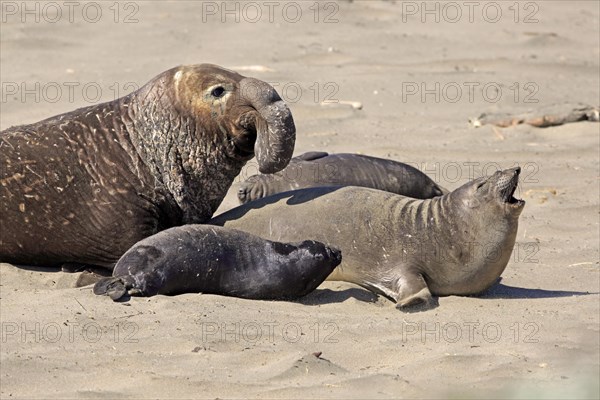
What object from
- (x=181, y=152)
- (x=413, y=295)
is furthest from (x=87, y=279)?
(x=413, y=295)

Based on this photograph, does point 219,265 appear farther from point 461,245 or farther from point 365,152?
point 365,152

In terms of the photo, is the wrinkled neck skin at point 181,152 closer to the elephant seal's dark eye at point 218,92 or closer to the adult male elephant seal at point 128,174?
the adult male elephant seal at point 128,174

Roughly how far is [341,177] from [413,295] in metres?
2.24

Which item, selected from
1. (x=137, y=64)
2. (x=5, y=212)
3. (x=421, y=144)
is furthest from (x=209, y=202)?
(x=137, y=64)

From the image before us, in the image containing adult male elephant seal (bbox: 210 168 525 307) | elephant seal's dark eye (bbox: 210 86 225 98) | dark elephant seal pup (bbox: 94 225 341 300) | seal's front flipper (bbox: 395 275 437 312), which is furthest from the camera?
elephant seal's dark eye (bbox: 210 86 225 98)

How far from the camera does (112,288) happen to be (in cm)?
767

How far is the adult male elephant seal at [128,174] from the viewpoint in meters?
8.68

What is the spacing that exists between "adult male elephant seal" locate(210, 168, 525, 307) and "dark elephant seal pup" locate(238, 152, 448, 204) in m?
1.10

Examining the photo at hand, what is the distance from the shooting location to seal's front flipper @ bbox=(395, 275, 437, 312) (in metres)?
8.12

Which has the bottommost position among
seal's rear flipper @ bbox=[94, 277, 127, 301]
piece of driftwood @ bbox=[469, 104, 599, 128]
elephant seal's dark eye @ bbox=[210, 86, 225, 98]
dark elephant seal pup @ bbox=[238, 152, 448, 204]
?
piece of driftwood @ bbox=[469, 104, 599, 128]

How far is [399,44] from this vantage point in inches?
635

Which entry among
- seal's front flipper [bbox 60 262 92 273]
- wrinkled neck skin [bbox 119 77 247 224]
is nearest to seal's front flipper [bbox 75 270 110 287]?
seal's front flipper [bbox 60 262 92 273]

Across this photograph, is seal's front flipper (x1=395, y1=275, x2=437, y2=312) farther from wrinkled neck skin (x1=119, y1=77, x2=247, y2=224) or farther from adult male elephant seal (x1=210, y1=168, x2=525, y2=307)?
wrinkled neck skin (x1=119, y1=77, x2=247, y2=224)

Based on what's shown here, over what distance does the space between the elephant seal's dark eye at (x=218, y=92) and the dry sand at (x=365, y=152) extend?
1.45 meters
